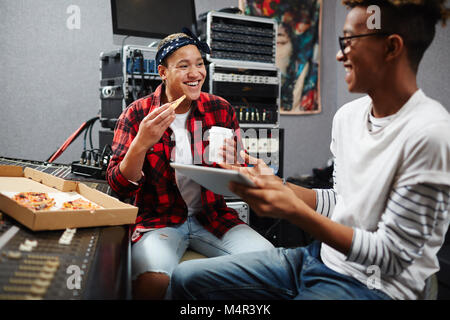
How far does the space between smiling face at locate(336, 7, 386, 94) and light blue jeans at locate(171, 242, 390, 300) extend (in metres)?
0.44

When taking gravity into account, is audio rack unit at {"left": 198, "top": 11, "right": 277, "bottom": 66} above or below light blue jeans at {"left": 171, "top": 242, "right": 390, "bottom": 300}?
above

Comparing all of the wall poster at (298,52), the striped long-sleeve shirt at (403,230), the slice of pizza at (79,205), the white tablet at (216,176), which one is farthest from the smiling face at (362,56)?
the wall poster at (298,52)

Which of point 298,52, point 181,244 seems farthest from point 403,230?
point 298,52

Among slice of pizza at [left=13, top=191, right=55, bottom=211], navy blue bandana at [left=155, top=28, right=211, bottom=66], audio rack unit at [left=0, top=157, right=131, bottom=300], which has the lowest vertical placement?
audio rack unit at [left=0, top=157, right=131, bottom=300]

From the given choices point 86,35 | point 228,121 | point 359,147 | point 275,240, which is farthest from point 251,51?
point 359,147

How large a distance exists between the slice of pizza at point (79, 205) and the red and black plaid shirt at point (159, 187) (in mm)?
251

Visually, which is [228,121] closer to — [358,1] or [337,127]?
[337,127]

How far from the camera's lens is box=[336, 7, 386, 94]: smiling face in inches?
33.8

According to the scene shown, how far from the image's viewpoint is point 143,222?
1438mm

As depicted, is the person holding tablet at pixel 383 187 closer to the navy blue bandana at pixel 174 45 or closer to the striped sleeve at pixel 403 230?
the striped sleeve at pixel 403 230

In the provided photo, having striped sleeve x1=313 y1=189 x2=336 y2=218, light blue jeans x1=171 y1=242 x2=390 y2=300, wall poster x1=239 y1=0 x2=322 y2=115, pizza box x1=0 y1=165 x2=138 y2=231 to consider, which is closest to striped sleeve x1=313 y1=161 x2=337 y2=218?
striped sleeve x1=313 y1=189 x2=336 y2=218

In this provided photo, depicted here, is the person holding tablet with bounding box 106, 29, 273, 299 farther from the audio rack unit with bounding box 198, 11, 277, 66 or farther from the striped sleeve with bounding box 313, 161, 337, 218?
the audio rack unit with bounding box 198, 11, 277, 66

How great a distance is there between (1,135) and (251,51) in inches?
79.8

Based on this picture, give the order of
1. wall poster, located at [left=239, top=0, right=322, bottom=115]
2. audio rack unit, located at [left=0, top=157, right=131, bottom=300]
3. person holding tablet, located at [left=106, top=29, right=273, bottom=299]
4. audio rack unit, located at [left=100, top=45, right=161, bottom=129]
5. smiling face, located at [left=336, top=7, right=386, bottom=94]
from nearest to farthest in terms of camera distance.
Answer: audio rack unit, located at [left=0, top=157, right=131, bottom=300], smiling face, located at [left=336, top=7, right=386, bottom=94], person holding tablet, located at [left=106, top=29, right=273, bottom=299], audio rack unit, located at [left=100, top=45, right=161, bottom=129], wall poster, located at [left=239, top=0, right=322, bottom=115]
